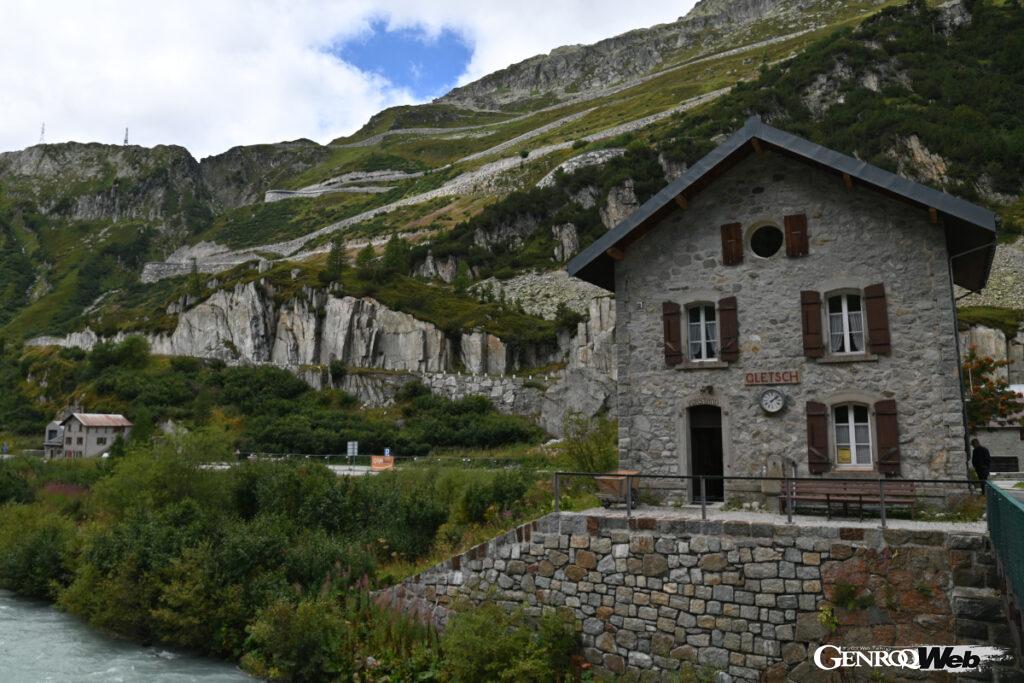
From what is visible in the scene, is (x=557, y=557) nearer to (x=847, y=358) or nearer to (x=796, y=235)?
(x=847, y=358)

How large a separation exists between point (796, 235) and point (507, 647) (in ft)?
33.2

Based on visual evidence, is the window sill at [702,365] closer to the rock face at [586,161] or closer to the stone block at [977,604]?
the stone block at [977,604]

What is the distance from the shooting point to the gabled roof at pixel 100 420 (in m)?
44.4

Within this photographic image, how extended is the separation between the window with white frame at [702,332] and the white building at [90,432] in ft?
135

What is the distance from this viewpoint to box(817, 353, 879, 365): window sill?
1350cm

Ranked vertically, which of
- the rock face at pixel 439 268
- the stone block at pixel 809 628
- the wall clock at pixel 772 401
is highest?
the rock face at pixel 439 268

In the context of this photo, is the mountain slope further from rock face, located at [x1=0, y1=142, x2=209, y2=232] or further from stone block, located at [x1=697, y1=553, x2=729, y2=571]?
stone block, located at [x1=697, y1=553, x2=729, y2=571]

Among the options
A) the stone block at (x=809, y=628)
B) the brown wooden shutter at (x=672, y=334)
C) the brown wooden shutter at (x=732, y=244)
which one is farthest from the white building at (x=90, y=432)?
the stone block at (x=809, y=628)

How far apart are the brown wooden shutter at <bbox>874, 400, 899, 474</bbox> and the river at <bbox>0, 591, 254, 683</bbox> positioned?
13.2 metres

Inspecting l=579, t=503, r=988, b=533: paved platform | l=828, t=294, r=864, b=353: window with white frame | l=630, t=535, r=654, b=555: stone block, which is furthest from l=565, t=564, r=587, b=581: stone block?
l=828, t=294, r=864, b=353: window with white frame

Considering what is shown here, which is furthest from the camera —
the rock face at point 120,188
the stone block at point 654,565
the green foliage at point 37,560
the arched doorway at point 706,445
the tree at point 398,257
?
the rock face at point 120,188

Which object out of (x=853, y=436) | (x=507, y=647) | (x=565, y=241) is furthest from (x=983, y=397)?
(x=565, y=241)

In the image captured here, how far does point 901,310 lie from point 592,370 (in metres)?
29.0

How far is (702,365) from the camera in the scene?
14914 millimetres
